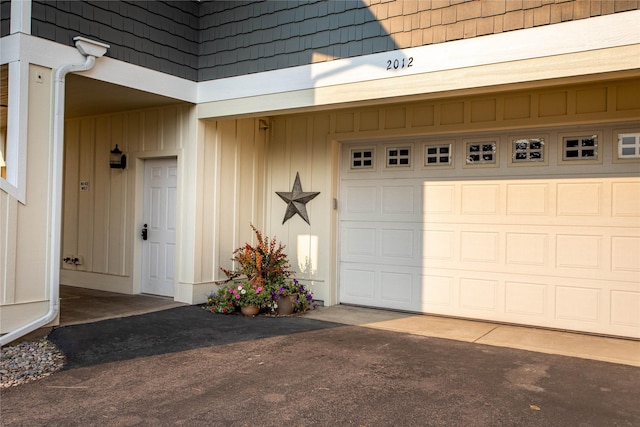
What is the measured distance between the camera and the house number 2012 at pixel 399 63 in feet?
17.5

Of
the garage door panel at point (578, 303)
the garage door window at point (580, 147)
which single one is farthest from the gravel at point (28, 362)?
the garage door window at point (580, 147)

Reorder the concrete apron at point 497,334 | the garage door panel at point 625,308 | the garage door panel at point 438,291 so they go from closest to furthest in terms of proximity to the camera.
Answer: the concrete apron at point 497,334, the garage door panel at point 625,308, the garage door panel at point 438,291

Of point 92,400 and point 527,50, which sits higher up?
point 527,50

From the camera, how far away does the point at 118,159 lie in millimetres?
7824

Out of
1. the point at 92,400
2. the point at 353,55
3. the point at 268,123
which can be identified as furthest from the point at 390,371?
the point at 268,123

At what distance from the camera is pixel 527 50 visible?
15.5 ft

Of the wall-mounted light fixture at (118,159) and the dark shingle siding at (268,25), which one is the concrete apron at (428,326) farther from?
the dark shingle siding at (268,25)

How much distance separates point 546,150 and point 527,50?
1.48 m

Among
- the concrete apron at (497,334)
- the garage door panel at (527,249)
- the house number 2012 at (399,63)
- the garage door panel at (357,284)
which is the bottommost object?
the concrete apron at (497,334)

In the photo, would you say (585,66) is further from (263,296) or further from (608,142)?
(263,296)

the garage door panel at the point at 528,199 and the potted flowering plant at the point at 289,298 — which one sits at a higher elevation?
the garage door panel at the point at 528,199

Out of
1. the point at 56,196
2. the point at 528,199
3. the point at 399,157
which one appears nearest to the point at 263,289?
the point at 399,157

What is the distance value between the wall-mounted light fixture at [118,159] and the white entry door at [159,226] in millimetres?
343

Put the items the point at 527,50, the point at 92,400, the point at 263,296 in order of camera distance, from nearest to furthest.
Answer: the point at 92,400
the point at 527,50
the point at 263,296
